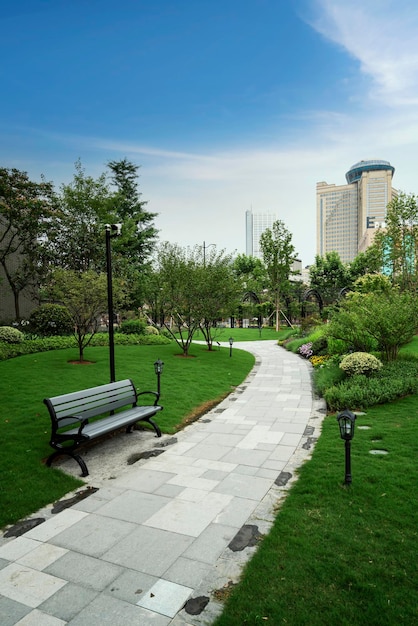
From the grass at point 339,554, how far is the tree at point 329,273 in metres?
42.9

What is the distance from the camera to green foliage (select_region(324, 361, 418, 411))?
8.82m

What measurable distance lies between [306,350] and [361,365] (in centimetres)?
727

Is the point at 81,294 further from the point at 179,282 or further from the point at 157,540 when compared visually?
the point at 157,540

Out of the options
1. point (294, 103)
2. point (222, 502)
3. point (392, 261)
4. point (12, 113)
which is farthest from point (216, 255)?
point (392, 261)

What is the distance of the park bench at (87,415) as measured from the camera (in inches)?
218

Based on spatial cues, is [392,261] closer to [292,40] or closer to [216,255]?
[216,255]

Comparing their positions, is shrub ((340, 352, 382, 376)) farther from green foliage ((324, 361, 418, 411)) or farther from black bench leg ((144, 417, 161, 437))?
black bench leg ((144, 417, 161, 437))

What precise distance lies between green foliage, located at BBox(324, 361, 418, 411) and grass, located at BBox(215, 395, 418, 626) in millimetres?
3176

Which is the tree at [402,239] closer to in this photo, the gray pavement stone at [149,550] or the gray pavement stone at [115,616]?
the gray pavement stone at [149,550]

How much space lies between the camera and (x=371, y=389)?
9.22 m

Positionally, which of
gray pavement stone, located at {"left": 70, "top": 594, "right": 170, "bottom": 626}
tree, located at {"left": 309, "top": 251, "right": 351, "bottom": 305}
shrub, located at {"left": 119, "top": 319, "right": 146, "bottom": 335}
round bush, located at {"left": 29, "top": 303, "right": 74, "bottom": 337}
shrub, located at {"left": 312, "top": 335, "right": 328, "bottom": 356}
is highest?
tree, located at {"left": 309, "top": 251, "right": 351, "bottom": 305}

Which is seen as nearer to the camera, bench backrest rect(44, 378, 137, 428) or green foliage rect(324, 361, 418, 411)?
bench backrest rect(44, 378, 137, 428)

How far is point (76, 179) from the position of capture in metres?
25.1

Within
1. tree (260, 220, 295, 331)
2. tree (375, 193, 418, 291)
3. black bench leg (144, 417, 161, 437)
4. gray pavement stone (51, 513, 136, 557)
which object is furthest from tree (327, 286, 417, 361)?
tree (260, 220, 295, 331)
